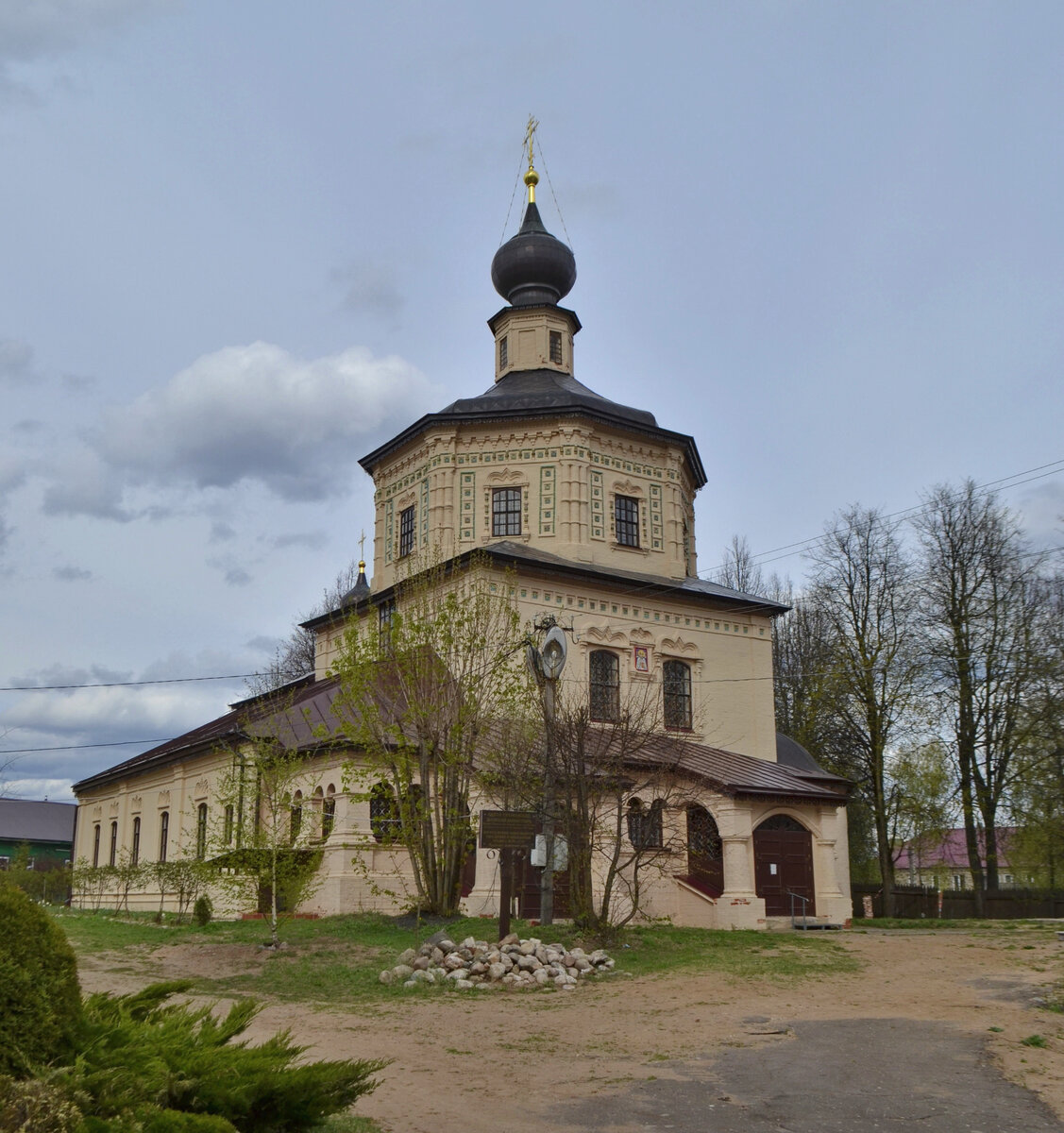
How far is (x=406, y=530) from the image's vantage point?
3023 centimetres

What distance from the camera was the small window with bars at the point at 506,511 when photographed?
28.4m

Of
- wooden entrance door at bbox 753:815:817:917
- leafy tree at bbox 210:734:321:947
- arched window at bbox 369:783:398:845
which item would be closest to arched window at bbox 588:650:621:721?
wooden entrance door at bbox 753:815:817:917

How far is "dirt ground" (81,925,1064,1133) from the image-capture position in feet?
28.1

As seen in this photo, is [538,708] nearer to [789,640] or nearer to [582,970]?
[582,970]

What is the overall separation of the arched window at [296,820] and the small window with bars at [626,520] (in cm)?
1007

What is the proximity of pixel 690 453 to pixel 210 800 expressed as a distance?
51.9 feet

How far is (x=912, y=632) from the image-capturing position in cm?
3312

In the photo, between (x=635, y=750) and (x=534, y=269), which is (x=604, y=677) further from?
(x=534, y=269)

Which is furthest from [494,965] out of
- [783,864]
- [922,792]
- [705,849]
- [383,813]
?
[922,792]

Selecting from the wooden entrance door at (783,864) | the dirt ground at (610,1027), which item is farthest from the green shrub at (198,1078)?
the wooden entrance door at (783,864)

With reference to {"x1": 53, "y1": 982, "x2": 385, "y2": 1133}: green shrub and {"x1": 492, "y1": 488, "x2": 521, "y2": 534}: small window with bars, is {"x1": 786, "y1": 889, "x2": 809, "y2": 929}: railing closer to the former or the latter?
{"x1": 492, "y1": 488, "x2": 521, "y2": 534}: small window with bars

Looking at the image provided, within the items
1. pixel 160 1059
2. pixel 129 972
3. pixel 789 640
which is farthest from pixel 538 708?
pixel 789 640

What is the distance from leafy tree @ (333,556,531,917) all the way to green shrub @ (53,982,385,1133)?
13.9 meters

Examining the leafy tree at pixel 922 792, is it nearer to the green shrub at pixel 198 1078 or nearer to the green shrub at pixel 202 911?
the green shrub at pixel 202 911
